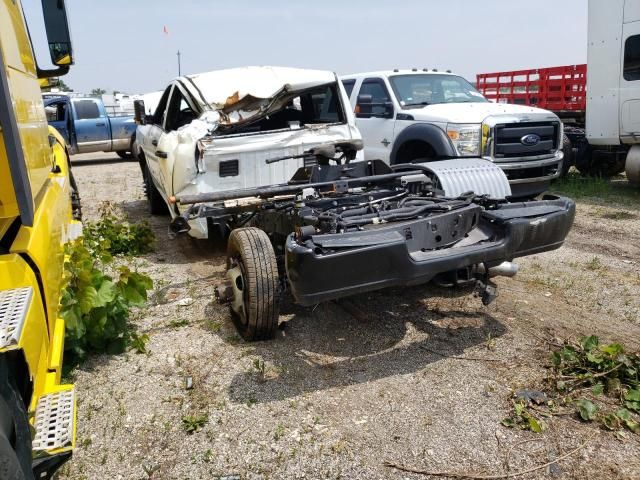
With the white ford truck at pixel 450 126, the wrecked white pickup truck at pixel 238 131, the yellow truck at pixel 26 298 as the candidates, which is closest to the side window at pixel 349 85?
the white ford truck at pixel 450 126

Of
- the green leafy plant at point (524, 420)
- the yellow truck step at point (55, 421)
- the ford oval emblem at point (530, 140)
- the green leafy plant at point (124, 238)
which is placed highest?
the ford oval emblem at point (530, 140)

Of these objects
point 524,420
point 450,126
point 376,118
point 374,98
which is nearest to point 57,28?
point 524,420

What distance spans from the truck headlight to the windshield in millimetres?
932

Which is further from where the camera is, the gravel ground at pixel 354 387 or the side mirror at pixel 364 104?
the side mirror at pixel 364 104

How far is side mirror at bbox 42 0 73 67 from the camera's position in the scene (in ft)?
11.7

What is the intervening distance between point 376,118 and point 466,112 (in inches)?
57.1

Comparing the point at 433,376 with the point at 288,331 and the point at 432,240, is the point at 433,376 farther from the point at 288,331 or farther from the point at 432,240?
the point at 288,331

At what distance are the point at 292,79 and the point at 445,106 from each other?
287 cm

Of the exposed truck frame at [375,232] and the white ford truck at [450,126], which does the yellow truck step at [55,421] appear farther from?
the white ford truck at [450,126]

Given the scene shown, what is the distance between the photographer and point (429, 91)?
8.53m

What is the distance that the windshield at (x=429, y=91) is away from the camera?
8383 mm

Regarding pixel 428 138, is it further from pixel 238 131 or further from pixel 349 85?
pixel 238 131

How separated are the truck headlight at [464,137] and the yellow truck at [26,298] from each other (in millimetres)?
5638

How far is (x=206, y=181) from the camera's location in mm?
5586
